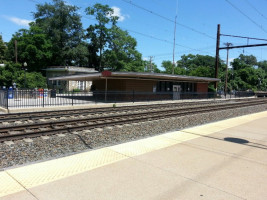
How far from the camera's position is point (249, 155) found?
6480 mm

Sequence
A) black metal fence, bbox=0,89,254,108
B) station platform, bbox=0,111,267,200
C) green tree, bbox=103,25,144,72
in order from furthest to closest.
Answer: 1. green tree, bbox=103,25,144,72
2. black metal fence, bbox=0,89,254,108
3. station platform, bbox=0,111,267,200

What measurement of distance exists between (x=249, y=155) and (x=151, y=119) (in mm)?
7179

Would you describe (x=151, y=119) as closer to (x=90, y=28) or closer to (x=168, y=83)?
(x=168, y=83)

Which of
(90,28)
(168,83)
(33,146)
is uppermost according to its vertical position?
(90,28)

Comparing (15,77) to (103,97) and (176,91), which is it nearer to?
(103,97)

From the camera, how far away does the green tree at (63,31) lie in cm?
5694

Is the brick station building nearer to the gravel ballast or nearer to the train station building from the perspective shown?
the train station building

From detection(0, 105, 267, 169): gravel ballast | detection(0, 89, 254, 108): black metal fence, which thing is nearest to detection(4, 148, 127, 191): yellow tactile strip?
detection(0, 105, 267, 169): gravel ballast

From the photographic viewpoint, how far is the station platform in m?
4.04

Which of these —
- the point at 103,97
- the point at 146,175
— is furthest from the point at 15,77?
the point at 146,175

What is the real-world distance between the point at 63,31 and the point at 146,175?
197ft

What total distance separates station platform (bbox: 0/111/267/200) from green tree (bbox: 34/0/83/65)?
53551 mm

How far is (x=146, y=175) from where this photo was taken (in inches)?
191

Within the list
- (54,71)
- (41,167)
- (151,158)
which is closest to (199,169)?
(151,158)
